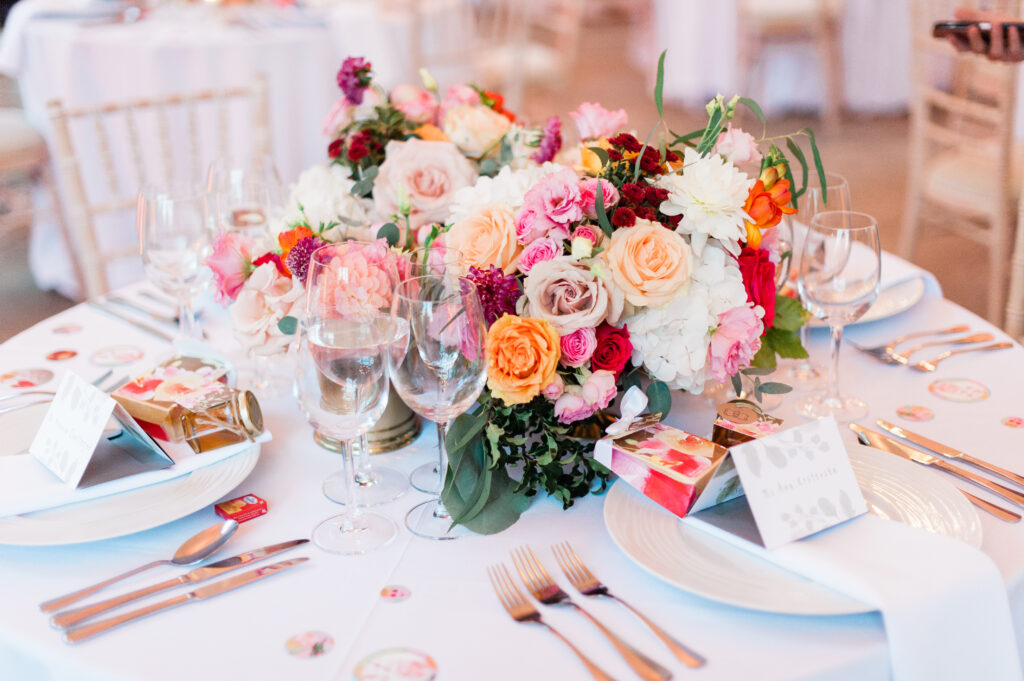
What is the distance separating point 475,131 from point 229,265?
1.35ft

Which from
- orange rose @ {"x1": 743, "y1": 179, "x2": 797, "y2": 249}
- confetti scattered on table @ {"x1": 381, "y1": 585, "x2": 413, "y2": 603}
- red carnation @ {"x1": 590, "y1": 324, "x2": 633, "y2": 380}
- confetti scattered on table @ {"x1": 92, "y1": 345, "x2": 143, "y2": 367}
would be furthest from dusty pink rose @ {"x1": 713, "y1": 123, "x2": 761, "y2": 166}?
confetti scattered on table @ {"x1": 92, "y1": 345, "x2": 143, "y2": 367}

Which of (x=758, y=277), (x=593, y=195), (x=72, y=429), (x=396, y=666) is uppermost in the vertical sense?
(x=593, y=195)

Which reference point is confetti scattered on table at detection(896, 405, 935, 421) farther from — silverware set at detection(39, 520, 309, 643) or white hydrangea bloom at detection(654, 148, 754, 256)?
silverware set at detection(39, 520, 309, 643)

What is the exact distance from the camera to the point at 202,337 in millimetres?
1421

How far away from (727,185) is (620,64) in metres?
6.46

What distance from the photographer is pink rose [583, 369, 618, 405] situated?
98 cm

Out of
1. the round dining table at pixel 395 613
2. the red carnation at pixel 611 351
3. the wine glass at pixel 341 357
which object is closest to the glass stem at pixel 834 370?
the round dining table at pixel 395 613

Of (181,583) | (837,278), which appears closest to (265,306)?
(181,583)

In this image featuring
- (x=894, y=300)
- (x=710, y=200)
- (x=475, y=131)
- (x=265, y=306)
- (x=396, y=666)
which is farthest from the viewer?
(x=894, y=300)

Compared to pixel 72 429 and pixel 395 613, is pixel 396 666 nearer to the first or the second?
pixel 395 613

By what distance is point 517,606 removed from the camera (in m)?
0.85

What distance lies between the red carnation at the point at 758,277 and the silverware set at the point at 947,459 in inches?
7.7

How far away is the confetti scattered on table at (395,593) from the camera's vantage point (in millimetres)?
875

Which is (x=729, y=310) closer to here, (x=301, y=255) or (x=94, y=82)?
(x=301, y=255)
